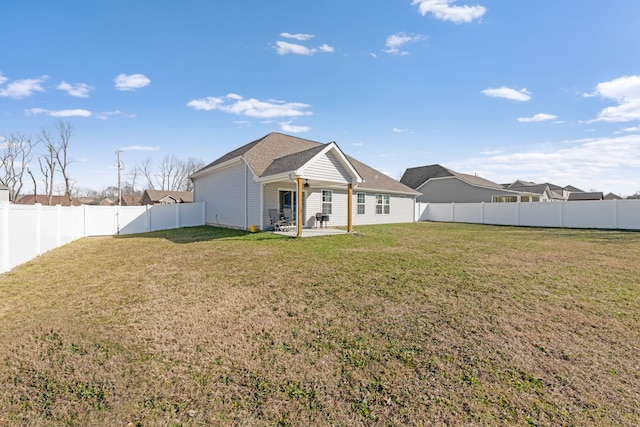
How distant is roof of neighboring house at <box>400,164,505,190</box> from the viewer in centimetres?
2734

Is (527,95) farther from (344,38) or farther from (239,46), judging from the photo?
(239,46)

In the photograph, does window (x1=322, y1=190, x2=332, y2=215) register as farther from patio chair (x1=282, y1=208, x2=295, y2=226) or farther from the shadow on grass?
the shadow on grass

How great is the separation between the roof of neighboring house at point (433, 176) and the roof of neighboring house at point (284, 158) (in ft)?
30.7

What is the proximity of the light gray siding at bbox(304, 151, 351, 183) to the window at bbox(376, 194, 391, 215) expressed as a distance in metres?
7.12

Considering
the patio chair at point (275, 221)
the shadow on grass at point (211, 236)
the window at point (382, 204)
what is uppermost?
the window at point (382, 204)

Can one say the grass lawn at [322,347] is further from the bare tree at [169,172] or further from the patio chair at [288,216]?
the bare tree at [169,172]

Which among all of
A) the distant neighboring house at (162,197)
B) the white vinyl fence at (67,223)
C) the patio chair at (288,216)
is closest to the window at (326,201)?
the patio chair at (288,216)

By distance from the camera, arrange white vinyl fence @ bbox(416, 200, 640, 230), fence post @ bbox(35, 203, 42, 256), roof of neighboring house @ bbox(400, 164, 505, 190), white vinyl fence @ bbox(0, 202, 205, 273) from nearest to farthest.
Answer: white vinyl fence @ bbox(0, 202, 205, 273) → fence post @ bbox(35, 203, 42, 256) → white vinyl fence @ bbox(416, 200, 640, 230) → roof of neighboring house @ bbox(400, 164, 505, 190)

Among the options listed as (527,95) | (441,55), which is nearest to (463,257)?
(441,55)

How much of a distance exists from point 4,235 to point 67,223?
6402 millimetres

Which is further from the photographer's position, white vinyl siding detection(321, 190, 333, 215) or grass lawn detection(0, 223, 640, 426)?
white vinyl siding detection(321, 190, 333, 215)

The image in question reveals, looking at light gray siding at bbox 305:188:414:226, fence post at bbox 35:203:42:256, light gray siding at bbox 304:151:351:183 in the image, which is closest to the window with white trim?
light gray siding at bbox 305:188:414:226

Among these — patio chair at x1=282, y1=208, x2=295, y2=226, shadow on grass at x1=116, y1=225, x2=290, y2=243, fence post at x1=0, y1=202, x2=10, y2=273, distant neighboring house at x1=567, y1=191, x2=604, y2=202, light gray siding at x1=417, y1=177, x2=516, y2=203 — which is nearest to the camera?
fence post at x1=0, y1=202, x2=10, y2=273

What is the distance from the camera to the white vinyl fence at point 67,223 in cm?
642
